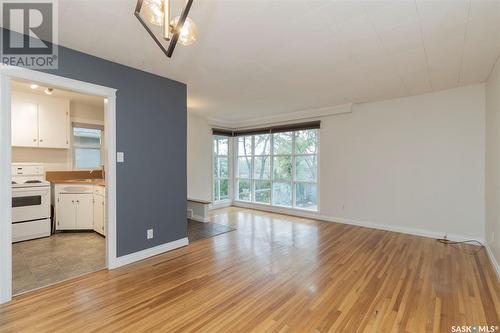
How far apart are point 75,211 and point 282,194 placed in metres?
4.49

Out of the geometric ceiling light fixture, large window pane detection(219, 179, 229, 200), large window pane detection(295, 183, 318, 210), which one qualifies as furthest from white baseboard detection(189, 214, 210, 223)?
the geometric ceiling light fixture

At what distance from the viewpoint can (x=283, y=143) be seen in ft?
20.5

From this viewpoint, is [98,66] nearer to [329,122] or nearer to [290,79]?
[290,79]

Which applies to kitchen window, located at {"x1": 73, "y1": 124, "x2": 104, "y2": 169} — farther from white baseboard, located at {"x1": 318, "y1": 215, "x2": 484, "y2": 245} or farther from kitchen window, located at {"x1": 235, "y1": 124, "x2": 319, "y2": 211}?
white baseboard, located at {"x1": 318, "y1": 215, "x2": 484, "y2": 245}

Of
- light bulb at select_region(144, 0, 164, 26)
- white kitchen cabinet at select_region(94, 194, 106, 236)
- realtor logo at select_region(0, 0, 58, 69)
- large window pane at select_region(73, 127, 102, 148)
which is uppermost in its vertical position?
realtor logo at select_region(0, 0, 58, 69)

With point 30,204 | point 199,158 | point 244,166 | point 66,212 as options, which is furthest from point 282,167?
point 30,204

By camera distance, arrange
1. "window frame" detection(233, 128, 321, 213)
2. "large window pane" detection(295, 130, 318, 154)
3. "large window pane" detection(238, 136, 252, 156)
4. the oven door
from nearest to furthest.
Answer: the oven door < "window frame" detection(233, 128, 321, 213) < "large window pane" detection(295, 130, 318, 154) < "large window pane" detection(238, 136, 252, 156)

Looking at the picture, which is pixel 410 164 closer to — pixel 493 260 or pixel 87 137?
pixel 493 260

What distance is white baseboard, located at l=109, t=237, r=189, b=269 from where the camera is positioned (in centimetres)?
292

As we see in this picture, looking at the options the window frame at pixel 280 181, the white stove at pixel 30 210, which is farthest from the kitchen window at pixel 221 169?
the white stove at pixel 30 210

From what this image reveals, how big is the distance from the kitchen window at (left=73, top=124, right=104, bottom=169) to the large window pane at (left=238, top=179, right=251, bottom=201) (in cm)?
365

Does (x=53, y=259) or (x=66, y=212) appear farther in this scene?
(x=66, y=212)

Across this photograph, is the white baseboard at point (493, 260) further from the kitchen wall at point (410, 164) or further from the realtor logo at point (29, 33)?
the realtor logo at point (29, 33)

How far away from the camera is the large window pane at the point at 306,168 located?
18.7 feet
